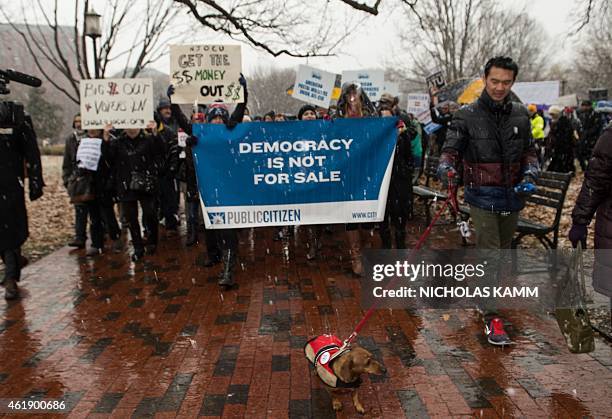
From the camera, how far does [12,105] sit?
18.3 ft

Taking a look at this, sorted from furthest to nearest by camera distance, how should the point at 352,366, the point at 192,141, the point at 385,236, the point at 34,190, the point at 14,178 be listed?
the point at 385,236 < the point at 192,141 < the point at 34,190 < the point at 14,178 < the point at 352,366

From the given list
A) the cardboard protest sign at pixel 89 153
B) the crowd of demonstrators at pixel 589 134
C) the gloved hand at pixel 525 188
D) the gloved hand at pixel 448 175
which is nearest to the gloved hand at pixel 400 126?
the gloved hand at pixel 448 175

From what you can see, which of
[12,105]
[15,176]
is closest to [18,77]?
[12,105]

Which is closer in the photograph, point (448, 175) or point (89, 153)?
point (448, 175)

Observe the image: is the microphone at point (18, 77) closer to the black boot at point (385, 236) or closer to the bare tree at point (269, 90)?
the black boot at point (385, 236)

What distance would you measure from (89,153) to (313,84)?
4.06 meters

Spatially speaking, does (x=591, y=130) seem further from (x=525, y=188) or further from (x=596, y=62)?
(x=596, y=62)

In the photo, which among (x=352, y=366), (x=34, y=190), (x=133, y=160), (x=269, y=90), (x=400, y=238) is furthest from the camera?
(x=269, y=90)

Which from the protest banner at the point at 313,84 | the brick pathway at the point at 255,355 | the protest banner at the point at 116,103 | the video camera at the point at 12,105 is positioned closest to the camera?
the brick pathway at the point at 255,355

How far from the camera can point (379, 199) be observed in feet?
20.9

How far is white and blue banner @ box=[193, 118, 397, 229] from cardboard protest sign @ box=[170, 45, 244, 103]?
1.56 ft

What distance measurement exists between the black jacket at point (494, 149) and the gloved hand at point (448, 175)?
0.01 m

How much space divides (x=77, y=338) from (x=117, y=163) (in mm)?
Result: 3301

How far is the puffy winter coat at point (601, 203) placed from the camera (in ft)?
10.8
